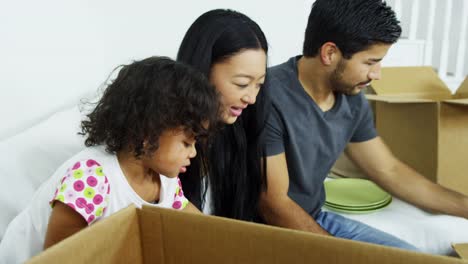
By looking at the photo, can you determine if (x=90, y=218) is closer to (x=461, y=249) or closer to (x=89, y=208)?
(x=89, y=208)

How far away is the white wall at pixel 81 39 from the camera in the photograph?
1160mm

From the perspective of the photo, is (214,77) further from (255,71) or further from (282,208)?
(282,208)

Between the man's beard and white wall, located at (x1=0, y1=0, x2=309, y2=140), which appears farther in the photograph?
the man's beard

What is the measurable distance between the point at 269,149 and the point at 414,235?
1.56 ft

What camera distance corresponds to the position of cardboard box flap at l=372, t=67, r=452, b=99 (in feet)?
5.32

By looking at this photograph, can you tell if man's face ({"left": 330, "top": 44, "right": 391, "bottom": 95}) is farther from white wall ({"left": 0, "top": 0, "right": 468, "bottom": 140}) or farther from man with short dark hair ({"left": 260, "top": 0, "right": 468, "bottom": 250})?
white wall ({"left": 0, "top": 0, "right": 468, "bottom": 140})

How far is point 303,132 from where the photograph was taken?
4.15 feet

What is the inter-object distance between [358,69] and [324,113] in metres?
0.15

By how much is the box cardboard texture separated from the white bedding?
0.21m

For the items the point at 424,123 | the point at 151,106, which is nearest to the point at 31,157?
the point at 151,106

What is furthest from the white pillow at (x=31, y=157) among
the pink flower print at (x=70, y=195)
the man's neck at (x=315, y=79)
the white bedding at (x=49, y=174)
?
the man's neck at (x=315, y=79)

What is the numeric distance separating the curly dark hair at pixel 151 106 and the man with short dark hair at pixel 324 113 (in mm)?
342

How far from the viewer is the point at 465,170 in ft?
4.92

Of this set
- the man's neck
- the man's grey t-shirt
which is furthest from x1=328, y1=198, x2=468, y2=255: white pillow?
the man's neck
